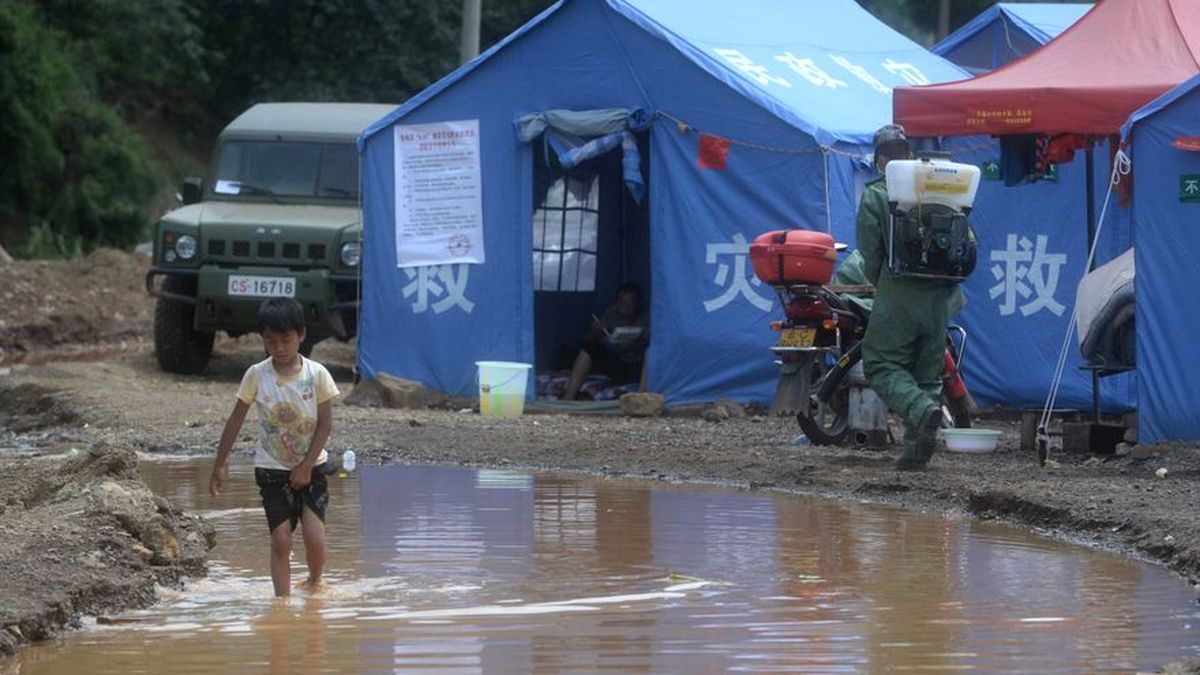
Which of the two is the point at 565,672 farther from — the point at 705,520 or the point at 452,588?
the point at 705,520

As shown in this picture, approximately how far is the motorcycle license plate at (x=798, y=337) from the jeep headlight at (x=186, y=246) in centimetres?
679

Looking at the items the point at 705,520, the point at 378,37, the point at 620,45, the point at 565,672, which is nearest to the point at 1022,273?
the point at 620,45

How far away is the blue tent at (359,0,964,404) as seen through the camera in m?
14.9

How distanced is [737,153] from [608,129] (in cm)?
95

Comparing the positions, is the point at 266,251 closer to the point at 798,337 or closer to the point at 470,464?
the point at 470,464

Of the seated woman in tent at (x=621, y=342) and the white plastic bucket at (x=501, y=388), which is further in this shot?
the seated woman in tent at (x=621, y=342)

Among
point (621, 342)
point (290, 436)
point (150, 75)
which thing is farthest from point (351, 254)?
point (150, 75)

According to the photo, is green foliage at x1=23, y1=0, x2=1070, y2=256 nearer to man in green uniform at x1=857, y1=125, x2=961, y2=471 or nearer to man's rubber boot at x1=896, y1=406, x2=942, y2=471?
man in green uniform at x1=857, y1=125, x2=961, y2=471

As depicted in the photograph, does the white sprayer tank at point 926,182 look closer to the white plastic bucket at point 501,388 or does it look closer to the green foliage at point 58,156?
the white plastic bucket at point 501,388

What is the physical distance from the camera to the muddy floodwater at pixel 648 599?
6535 mm

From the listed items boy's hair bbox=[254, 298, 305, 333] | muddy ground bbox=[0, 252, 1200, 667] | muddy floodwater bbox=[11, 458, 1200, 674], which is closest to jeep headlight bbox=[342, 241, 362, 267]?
muddy ground bbox=[0, 252, 1200, 667]

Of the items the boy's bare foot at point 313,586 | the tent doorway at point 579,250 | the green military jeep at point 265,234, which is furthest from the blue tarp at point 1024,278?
the boy's bare foot at point 313,586

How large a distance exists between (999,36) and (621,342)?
5.84m

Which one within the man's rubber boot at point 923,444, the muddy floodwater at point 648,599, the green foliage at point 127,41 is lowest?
the muddy floodwater at point 648,599
